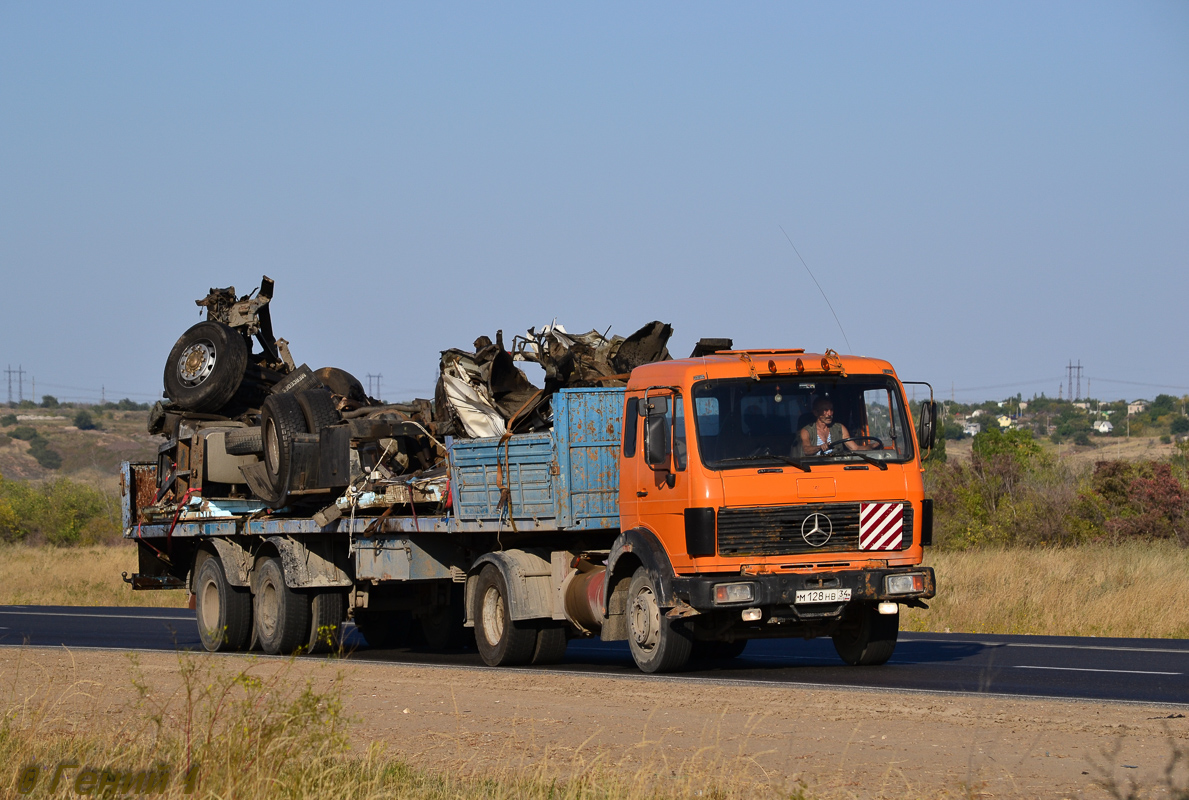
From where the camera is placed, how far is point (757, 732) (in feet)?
28.1

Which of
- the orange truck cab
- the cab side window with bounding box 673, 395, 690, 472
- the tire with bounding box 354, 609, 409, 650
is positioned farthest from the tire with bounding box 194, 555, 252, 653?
the cab side window with bounding box 673, 395, 690, 472

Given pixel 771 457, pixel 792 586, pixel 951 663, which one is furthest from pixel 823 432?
pixel 951 663

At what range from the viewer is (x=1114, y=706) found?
31.2 feet

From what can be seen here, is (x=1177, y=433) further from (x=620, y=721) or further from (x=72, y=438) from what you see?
(x=620, y=721)

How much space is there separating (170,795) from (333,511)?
9.20 m

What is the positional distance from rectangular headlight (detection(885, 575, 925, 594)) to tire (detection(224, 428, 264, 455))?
26.6ft

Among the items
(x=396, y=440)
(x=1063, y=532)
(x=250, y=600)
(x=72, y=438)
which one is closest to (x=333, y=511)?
(x=396, y=440)

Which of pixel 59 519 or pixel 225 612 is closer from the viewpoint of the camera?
pixel 225 612

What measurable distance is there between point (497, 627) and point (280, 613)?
3771mm

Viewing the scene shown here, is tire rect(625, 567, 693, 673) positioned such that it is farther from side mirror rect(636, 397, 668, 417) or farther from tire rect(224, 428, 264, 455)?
tire rect(224, 428, 264, 455)

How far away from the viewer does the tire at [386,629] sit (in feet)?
60.6

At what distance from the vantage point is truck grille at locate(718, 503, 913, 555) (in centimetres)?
1154

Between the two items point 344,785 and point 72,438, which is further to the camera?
point 72,438

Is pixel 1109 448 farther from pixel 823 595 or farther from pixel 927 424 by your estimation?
pixel 823 595
